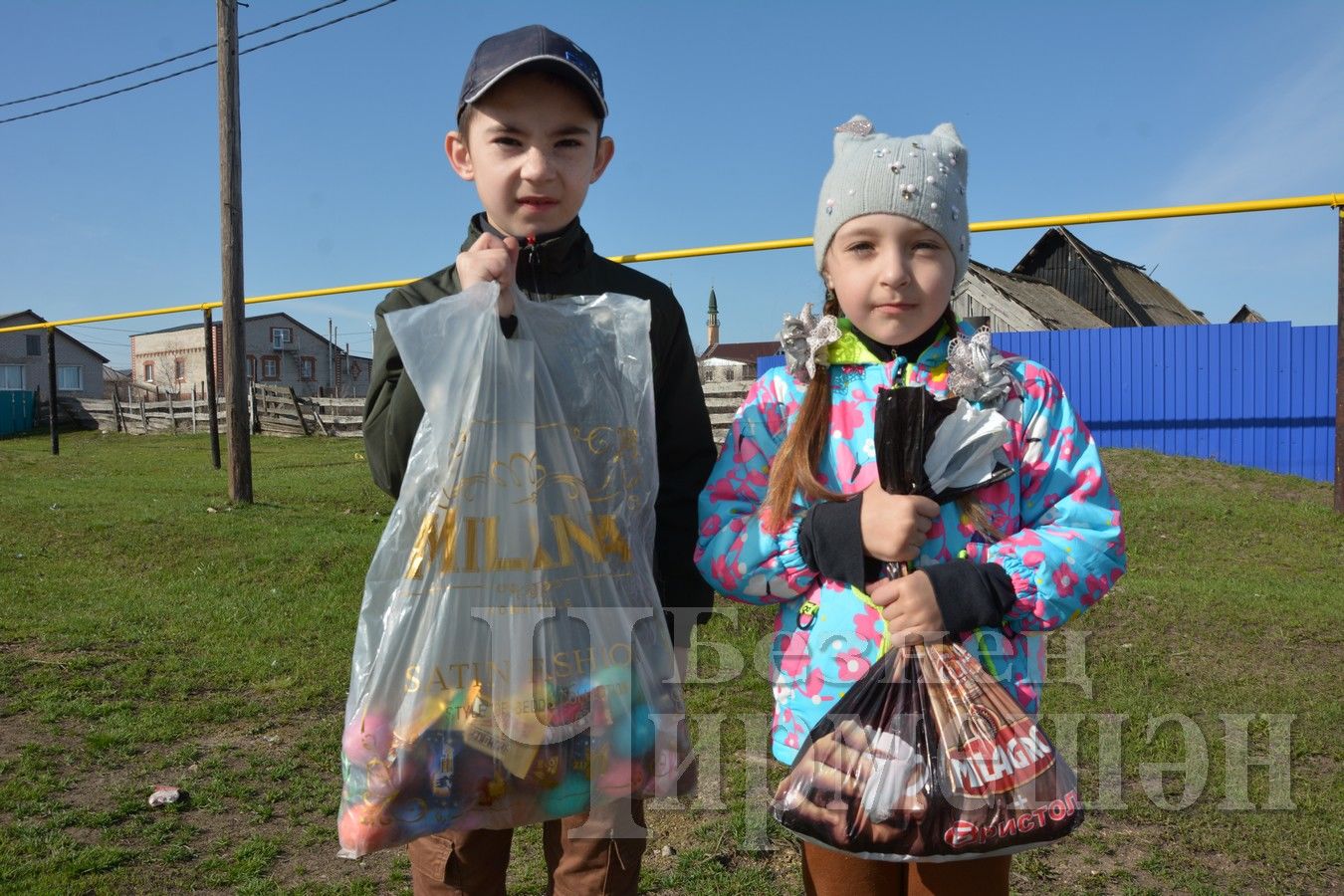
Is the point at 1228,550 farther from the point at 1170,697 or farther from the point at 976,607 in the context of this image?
the point at 976,607

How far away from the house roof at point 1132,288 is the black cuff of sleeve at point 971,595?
22298mm

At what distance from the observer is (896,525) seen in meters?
1.42

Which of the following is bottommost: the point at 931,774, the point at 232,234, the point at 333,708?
the point at 333,708

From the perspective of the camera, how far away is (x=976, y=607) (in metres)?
1.42

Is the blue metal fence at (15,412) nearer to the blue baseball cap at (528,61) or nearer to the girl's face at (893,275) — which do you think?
the blue baseball cap at (528,61)

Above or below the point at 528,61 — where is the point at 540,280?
below

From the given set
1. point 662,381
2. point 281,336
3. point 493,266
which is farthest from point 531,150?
point 281,336

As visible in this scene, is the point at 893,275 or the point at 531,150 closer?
the point at 893,275

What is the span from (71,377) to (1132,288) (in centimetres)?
4685

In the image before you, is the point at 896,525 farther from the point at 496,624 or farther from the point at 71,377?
the point at 71,377

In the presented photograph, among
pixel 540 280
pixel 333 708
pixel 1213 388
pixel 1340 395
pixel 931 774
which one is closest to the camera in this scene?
pixel 931 774

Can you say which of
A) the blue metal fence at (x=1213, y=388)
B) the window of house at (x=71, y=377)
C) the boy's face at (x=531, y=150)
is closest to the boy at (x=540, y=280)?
the boy's face at (x=531, y=150)

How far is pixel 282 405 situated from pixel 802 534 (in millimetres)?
22254

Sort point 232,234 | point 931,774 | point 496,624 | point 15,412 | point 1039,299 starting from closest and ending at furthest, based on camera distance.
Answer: point 931,774 → point 496,624 → point 232,234 → point 1039,299 → point 15,412
